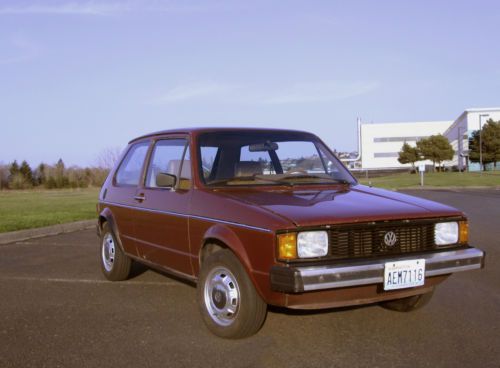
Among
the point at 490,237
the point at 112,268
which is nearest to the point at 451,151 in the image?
the point at 490,237

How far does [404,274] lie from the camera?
146 inches

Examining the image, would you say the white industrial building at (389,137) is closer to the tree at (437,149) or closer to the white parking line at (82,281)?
the tree at (437,149)

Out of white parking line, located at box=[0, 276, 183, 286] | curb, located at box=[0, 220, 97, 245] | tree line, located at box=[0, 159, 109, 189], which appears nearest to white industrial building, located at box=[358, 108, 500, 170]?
tree line, located at box=[0, 159, 109, 189]

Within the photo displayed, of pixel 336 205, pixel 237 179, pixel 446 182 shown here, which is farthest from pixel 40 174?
pixel 336 205

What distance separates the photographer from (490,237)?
29.9 ft

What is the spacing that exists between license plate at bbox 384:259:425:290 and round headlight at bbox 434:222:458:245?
14.1 inches

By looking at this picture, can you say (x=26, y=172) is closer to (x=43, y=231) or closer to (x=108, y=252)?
(x=43, y=231)

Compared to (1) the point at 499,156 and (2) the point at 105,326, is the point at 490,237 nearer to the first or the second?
(2) the point at 105,326

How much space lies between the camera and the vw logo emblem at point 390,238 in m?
3.77

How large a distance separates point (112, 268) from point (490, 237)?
6.43 metres

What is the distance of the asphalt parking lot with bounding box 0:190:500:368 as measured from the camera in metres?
3.56

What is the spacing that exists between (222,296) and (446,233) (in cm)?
178

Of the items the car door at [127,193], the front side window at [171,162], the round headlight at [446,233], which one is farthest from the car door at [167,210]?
the round headlight at [446,233]

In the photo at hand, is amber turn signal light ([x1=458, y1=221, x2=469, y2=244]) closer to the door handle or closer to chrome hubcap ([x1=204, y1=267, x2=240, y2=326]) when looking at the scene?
chrome hubcap ([x1=204, y1=267, x2=240, y2=326])
